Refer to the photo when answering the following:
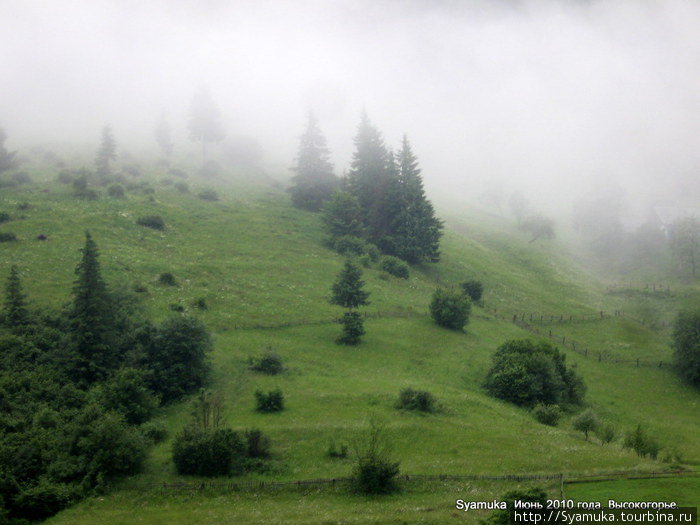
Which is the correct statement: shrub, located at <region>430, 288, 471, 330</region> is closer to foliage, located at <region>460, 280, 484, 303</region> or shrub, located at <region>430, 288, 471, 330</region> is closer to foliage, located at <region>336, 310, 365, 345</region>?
foliage, located at <region>336, 310, 365, 345</region>

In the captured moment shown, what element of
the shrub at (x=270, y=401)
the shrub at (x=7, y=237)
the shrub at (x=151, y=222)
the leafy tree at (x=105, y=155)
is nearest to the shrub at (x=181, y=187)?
the leafy tree at (x=105, y=155)

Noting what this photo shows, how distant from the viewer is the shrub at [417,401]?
35156 millimetres

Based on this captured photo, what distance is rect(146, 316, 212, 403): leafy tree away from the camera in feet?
123

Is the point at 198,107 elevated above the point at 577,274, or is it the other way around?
the point at 198,107

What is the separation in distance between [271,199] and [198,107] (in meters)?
45.7

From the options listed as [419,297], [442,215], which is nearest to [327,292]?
[419,297]

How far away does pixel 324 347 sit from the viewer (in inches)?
1881

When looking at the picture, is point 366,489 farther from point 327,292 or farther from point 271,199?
point 271,199

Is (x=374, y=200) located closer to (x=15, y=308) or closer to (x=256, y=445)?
(x=15, y=308)

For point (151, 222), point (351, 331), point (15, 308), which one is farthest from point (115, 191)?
point (351, 331)

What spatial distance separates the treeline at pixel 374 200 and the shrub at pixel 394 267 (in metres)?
6.01

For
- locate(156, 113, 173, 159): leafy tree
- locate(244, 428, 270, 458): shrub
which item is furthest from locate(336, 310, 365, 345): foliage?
locate(156, 113, 173, 159): leafy tree

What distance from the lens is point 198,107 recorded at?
411 feet

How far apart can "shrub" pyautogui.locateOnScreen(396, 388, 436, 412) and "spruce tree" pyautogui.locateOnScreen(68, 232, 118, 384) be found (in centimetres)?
2135
